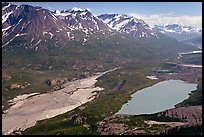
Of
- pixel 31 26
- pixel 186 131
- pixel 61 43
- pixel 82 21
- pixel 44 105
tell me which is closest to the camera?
pixel 186 131

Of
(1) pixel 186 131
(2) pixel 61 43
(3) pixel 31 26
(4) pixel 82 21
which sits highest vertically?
(4) pixel 82 21

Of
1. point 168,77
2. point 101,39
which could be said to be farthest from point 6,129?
point 101,39

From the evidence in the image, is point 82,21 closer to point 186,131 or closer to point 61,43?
point 61,43

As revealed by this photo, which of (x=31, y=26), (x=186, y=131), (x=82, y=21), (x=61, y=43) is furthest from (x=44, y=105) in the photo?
(x=82, y=21)

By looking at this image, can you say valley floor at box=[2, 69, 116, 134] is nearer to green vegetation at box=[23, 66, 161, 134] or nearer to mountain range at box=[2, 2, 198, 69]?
green vegetation at box=[23, 66, 161, 134]

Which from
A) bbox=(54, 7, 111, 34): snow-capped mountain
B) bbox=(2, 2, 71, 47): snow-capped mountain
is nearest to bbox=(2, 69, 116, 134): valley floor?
bbox=(2, 2, 71, 47): snow-capped mountain

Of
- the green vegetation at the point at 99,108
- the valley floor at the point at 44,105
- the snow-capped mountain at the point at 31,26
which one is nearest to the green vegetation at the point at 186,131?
the green vegetation at the point at 99,108

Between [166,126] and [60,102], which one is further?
[60,102]

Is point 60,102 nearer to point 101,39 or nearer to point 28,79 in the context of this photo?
point 28,79
